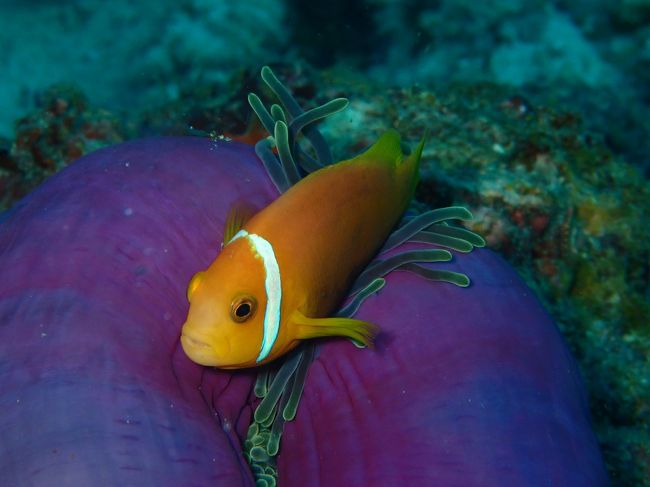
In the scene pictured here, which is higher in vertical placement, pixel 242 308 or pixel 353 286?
pixel 242 308

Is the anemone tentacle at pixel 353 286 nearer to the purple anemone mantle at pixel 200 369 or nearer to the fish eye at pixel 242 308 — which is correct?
the purple anemone mantle at pixel 200 369

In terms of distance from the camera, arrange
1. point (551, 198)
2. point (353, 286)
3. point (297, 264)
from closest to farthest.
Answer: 1. point (297, 264)
2. point (353, 286)
3. point (551, 198)

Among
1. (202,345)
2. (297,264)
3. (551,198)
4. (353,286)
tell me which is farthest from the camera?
(551,198)

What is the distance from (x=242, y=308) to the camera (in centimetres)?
109

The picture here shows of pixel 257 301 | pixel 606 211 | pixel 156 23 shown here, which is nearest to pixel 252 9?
pixel 156 23

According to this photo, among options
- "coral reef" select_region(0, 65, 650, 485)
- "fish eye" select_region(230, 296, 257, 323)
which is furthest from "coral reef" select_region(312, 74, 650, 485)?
"fish eye" select_region(230, 296, 257, 323)

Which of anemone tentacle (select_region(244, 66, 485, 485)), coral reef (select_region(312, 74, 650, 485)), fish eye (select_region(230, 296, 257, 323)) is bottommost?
coral reef (select_region(312, 74, 650, 485))

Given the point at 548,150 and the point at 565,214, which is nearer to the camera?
the point at 565,214

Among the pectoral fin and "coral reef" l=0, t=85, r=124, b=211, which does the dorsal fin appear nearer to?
the pectoral fin

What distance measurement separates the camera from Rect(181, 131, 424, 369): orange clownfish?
3.53ft

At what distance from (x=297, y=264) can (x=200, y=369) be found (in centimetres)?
36

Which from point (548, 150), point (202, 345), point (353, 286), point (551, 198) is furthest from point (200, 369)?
point (548, 150)

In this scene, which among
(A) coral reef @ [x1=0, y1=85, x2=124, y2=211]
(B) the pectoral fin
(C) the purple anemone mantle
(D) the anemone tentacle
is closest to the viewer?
(C) the purple anemone mantle

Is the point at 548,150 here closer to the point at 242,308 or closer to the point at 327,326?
the point at 327,326
